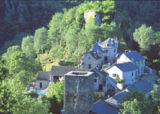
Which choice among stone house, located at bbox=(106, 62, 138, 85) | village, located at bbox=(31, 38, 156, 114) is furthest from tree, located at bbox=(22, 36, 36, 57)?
stone house, located at bbox=(106, 62, 138, 85)

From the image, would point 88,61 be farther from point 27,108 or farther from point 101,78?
point 27,108

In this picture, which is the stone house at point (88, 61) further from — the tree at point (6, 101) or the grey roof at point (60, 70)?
the tree at point (6, 101)

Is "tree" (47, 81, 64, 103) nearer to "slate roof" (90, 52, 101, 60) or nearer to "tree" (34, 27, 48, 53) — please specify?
"slate roof" (90, 52, 101, 60)

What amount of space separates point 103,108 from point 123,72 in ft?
41.4

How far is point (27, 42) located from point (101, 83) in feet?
144

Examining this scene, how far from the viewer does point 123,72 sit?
4462 cm

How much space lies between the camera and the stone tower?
28781 mm

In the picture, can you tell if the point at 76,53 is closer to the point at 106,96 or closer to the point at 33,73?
the point at 33,73

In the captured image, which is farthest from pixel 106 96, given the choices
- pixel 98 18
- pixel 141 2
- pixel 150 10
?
pixel 141 2

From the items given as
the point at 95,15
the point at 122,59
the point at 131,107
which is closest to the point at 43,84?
the point at 122,59

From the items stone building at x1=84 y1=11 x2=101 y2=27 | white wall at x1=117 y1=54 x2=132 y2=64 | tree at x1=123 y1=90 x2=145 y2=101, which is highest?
stone building at x1=84 y1=11 x2=101 y2=27

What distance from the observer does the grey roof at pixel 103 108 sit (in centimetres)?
3224

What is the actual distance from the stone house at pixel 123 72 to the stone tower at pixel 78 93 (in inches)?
620

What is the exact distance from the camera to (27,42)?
264 ft
